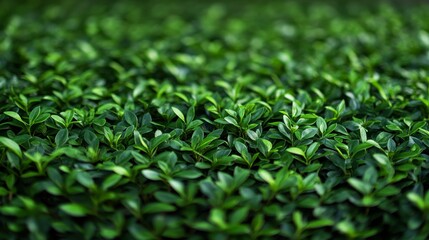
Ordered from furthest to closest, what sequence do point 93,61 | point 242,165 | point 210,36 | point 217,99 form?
1. point 210,36
2. point 93,61
3. point 217,99
4. point 242,165

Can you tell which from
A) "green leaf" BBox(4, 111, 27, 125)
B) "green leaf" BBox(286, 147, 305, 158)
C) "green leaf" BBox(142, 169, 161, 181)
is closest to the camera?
"green leaf" BBox(142, 169, 161, 181)

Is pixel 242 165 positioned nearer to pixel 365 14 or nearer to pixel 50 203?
pixel 50 203

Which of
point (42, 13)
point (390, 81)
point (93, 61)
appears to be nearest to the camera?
point (390, 81)

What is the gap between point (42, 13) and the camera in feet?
11.7

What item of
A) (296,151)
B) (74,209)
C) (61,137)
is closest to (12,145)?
(61,137)

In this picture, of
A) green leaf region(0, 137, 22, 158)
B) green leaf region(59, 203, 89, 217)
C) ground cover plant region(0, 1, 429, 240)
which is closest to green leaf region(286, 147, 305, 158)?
ground cover plant region(0, 1, 429, 240)

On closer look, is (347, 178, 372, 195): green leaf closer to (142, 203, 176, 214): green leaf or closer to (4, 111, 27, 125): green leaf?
(142, 203, 176, 214): green leaf

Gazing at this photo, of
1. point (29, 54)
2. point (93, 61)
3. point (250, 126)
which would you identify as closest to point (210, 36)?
point (93, 61)

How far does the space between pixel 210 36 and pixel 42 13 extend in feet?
4.52

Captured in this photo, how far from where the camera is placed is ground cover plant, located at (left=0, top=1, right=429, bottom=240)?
143 centimetres

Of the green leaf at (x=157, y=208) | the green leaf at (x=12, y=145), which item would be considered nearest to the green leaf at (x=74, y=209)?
the green leaf at (x=157, y=208)

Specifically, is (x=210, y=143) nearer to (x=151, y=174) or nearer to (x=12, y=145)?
(x=151, y=174)

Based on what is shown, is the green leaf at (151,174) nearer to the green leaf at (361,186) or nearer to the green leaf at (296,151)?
the green leaf at (296,151)

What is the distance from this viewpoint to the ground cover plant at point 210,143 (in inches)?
56.5
